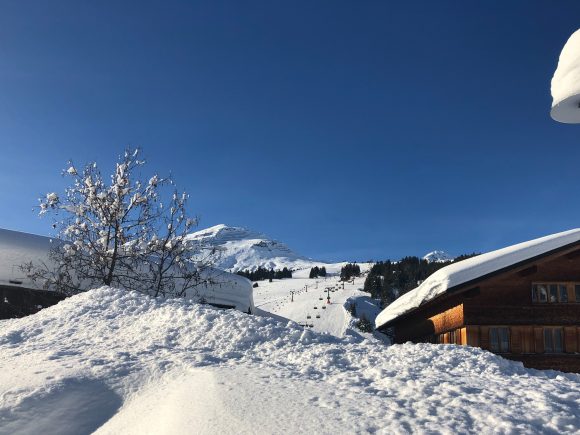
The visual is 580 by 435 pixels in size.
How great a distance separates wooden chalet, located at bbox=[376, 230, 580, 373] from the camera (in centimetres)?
1488

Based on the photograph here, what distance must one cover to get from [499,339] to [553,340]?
1.71 meters

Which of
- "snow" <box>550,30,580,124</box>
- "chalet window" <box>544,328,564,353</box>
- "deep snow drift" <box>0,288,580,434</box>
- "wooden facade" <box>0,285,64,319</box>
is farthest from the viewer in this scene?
"wooden facade" <box>0,285,64,319</box>

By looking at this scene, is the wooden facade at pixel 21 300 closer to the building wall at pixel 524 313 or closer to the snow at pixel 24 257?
the snow at pixel 24 257

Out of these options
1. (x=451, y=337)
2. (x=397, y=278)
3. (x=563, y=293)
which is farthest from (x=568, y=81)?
(x=397, y=278)

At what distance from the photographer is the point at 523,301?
Answer: 15.5m

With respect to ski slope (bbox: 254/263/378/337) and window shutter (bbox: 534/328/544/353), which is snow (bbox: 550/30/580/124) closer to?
window shutter (bbox: 534/328/544/353)

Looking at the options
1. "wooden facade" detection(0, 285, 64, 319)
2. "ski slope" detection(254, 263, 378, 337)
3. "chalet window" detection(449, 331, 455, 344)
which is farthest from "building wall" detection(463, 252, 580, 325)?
"ski slope" detection(254, 263, 378, 337)

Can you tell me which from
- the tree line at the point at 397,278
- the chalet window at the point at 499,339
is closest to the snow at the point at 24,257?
the chalet window at the point at 499,339

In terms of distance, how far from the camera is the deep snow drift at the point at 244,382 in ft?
15.8

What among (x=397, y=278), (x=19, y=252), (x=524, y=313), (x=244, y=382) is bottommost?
(x=244, y=382)

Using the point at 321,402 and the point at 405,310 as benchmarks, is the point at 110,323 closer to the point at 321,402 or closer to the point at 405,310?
the point at 321,402

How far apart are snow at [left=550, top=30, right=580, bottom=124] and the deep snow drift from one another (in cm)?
273

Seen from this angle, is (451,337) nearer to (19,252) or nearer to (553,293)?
(553,293)

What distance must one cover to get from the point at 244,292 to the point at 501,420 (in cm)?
2413
